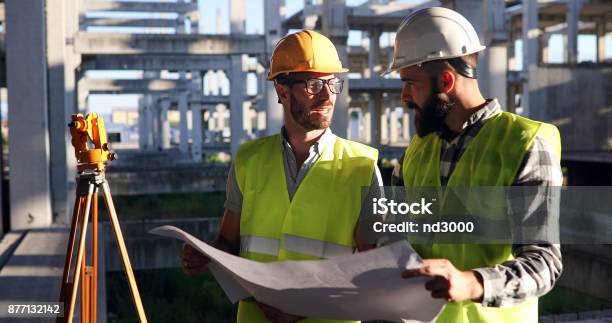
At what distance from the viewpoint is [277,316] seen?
265cm

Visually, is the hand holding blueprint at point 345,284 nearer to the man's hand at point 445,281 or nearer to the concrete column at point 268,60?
the man's hand at point 445,281

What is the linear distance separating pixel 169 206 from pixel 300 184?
19.8 meters

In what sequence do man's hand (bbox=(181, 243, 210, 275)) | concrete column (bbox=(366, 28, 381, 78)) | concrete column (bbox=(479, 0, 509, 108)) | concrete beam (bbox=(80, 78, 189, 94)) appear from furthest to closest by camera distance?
concrete column (bbox=(366, 28, 381, 78))
concrete beam (bbox=(80, 78, 189, 94))
concrete column (bbox=(479, 0, 509, 108))
man's hand (bbox=(181, 243, 210, 275))

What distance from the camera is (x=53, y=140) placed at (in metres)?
14.4

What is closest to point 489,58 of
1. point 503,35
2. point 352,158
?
point 503,35

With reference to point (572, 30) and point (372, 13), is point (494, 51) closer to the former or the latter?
point (372, 13)

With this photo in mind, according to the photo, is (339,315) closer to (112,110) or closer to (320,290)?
(320,290)

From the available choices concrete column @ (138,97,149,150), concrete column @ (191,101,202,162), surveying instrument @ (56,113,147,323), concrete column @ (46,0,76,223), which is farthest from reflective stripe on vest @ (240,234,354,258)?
concrete column @ (138,97,149,150)

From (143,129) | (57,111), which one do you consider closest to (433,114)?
(57,111)

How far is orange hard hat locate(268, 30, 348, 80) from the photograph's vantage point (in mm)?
2816

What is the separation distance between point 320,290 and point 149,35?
53.6ft

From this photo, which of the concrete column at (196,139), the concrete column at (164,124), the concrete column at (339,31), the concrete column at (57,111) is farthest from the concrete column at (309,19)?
the concrete column at (164,124)

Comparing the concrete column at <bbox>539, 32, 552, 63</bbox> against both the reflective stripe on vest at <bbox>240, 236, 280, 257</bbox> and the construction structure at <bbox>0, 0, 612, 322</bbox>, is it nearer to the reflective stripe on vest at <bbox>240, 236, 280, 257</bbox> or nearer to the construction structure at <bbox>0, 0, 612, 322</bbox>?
the construction structure at <bbox>0, 0, 612, 322</bbox>

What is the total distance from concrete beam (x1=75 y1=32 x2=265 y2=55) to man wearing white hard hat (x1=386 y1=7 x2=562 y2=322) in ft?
51.5
